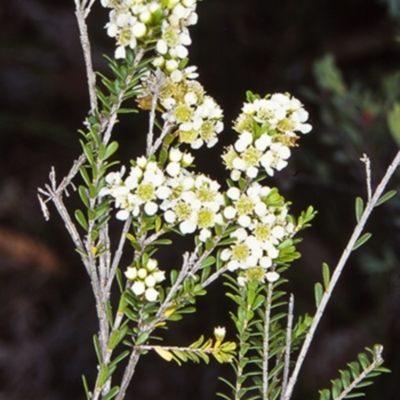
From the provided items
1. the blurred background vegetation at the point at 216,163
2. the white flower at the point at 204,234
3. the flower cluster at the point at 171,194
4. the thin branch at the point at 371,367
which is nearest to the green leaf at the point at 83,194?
the flower cluster at the point at 171,194

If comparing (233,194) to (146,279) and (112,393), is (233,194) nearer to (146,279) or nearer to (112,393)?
(146,279)

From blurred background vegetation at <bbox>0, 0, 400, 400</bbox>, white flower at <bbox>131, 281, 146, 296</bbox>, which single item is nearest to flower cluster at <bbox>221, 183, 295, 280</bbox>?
white flower at <bbox>131, 281, 146, 296</bbox>

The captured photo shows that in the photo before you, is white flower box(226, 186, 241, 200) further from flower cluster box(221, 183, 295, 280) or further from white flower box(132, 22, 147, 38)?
white flower box(132, 22, 147, 38)

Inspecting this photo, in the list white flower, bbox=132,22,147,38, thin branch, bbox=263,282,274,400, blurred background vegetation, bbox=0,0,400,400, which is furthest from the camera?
blurred background vegetation, bbox=0,0,400,400

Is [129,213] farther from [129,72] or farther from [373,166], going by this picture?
[373,166]

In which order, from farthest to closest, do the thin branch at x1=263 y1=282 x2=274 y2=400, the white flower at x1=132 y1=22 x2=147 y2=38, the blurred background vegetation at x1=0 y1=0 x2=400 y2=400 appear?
1. the blurred background vegetation at x1=0 y1=0 x2=400 y2=400
2. the thin branch at x1=263 y1=282 x2=274 y2=400
3. the white flower at x1=132 y1=22 x2=147 y2=38

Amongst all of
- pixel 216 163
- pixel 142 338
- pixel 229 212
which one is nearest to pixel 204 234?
pixel 229 212

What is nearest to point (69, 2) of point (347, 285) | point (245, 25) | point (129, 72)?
point (245, 25)
